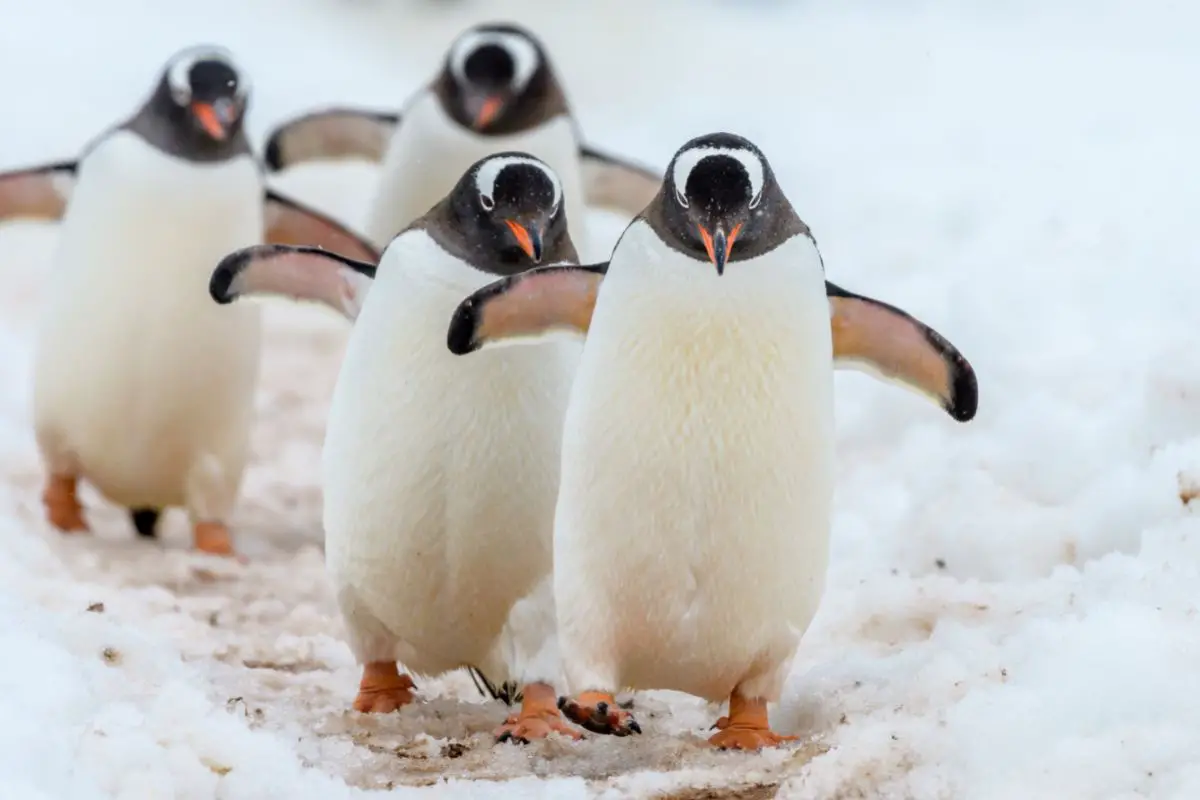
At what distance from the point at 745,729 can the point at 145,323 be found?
1.88m

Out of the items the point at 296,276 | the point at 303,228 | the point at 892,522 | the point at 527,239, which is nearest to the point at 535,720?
the point at 527,239

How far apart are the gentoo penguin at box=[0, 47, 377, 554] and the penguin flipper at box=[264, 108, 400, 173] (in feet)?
3.94

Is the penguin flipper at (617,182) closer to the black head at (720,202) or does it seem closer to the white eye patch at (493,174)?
the white eye patch at (493,174)

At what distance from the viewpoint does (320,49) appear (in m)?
8.88

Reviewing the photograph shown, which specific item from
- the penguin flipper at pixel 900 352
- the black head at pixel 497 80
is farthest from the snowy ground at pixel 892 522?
the black head at pixel 497 80

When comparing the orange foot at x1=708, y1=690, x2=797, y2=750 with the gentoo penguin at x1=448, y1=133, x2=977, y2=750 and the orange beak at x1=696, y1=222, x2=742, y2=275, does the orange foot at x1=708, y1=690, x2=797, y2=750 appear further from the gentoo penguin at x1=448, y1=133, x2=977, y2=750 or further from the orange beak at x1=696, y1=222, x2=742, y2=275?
the orange beak at x1=696, y1=222, x2=742, y2=275

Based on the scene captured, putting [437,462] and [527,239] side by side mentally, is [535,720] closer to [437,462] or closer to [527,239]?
[437,462]

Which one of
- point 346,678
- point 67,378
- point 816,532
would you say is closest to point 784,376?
point 816,532

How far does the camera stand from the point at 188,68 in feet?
12.1

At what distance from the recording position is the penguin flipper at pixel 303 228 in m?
3.88

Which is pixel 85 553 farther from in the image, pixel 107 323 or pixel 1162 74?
pixel 1162 74

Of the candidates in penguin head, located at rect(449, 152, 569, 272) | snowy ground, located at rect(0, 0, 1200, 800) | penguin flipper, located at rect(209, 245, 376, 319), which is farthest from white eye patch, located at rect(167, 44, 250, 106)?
penguin head, located at rect(449, 152, 569, 272)

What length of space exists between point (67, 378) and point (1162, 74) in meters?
4.18

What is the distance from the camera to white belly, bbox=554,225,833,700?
229cm
